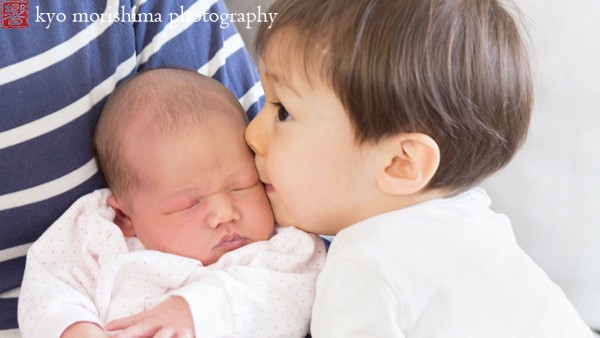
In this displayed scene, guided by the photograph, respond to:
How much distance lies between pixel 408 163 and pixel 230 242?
0.22m

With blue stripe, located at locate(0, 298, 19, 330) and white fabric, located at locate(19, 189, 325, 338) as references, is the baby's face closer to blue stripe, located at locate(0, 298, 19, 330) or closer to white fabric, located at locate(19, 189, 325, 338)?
white fabric, located at locate(19, 189, 325, 338)

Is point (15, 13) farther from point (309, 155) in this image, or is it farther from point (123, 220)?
point (309, 155)

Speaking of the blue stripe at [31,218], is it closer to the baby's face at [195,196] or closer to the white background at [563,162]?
the baby's face at [195,196]

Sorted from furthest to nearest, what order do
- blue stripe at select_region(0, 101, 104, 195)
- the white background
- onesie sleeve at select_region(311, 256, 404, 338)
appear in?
1. the white background
2. blue stripe at select_region(0, 101, 104, 195)
3. onesie sleeve at select_region(311, 256, 404, 338)

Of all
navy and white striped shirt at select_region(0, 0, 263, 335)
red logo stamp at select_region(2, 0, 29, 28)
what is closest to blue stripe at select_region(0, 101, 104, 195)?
navy and white striped shirt at select_region(0, 0, 263, 335)

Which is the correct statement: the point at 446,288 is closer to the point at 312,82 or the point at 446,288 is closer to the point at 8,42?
the point at 312,82

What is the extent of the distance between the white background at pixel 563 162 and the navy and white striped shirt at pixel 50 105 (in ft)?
1.96

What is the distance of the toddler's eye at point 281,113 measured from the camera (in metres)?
0.90

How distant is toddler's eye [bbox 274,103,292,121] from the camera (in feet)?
2.97

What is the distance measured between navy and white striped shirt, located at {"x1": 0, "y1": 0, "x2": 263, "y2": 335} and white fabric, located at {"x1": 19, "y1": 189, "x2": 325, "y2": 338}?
0.03 metres

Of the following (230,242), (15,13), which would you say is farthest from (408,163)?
Result: (15,13)

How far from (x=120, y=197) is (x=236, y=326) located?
0.76 feet

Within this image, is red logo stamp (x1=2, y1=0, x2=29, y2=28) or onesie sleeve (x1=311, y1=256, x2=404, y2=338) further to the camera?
red logo stamp (x1=2, y1=0, x2=29, y2=28)

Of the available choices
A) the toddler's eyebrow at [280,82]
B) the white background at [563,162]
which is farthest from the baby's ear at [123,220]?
the white background at [563,162]
